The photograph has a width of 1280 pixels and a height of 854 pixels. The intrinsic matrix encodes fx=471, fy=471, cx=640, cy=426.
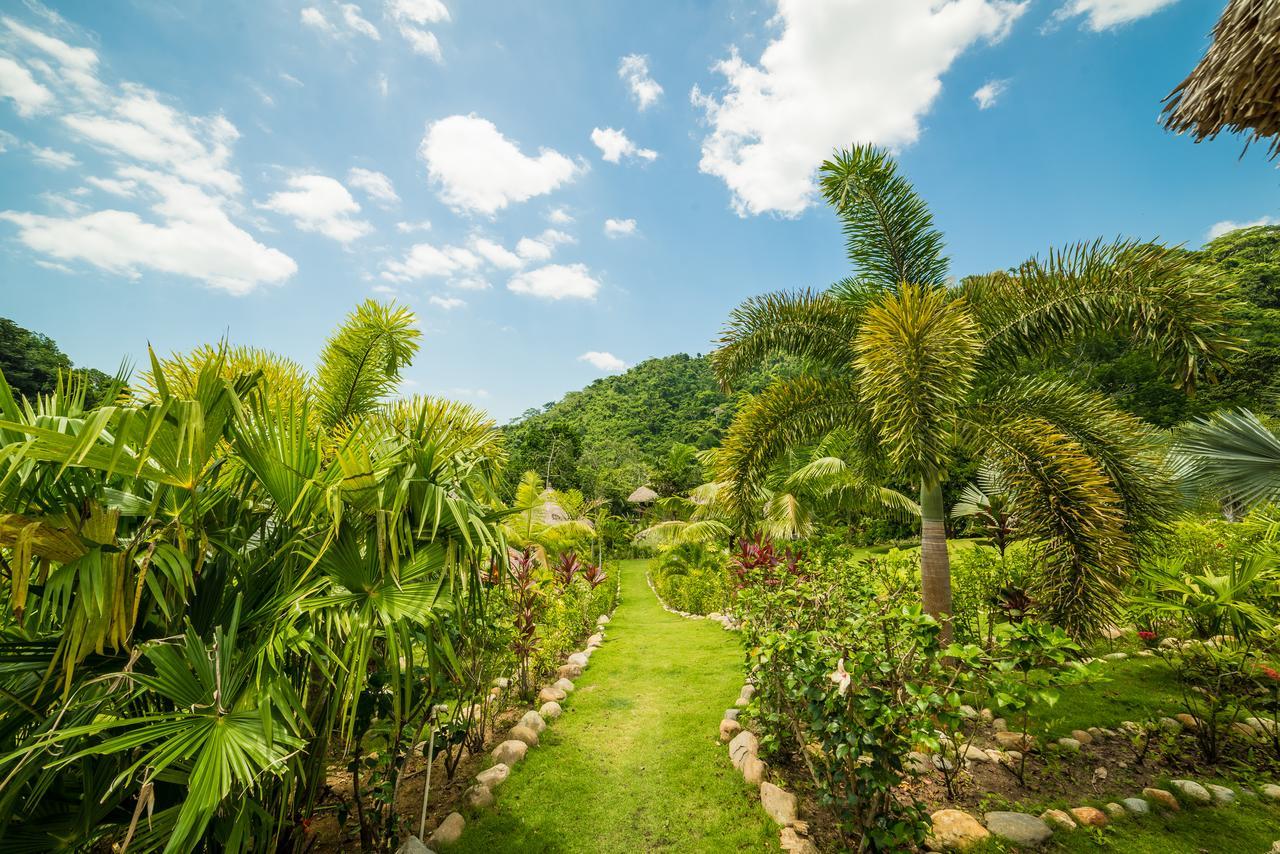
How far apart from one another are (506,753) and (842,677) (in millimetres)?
3151

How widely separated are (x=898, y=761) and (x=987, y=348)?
15.7ft

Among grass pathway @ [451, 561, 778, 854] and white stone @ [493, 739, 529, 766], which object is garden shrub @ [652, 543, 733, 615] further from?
white stone @ [493, 739, 529, 766]

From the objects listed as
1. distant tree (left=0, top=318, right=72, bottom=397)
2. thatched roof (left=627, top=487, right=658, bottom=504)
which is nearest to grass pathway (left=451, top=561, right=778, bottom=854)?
thatched roof (left=627, top=487, right=658, bottom=504)

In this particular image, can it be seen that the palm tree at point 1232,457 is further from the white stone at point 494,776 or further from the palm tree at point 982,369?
the white stone at point 494,776

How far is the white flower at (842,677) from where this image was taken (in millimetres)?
2486

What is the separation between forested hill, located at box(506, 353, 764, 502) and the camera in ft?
94.6

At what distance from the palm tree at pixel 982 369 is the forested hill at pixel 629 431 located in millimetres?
10748

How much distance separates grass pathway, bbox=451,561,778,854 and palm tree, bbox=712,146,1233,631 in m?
2.52

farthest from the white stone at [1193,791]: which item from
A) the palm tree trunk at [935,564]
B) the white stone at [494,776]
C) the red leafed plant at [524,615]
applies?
the red leafed plant at [524,615]

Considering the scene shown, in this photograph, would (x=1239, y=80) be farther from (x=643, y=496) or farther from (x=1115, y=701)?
(x=643, y=496)

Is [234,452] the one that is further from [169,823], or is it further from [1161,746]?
[1161,746]

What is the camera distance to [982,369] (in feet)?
18.8

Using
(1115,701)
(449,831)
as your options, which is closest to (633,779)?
(449,831)

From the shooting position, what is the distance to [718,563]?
12.4 m
